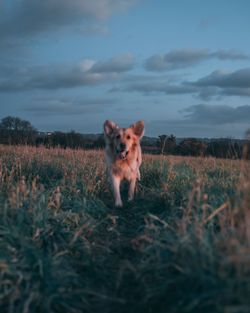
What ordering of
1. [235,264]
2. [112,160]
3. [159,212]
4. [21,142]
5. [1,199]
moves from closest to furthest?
[235,264] → [1,199] → [159,212] → [112,160] → [21,142]

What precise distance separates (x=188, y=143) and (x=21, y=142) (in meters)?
6.30

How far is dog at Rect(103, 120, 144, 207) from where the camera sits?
7.30m

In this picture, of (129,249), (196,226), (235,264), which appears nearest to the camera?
(235,264)

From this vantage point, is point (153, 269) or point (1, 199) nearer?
point (153, 269)

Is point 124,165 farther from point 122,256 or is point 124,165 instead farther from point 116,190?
point 122,256

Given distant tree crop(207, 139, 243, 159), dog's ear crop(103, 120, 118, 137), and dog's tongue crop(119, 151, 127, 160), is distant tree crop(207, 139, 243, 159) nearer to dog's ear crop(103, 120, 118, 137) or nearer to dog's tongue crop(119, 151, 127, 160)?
dog's tongue crop(119, 151, 127, 160)

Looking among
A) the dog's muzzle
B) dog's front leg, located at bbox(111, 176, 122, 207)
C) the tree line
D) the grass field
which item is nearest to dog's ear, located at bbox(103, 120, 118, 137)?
the dog's muzzle

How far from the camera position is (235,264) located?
3.04m

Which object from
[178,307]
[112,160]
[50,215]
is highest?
[112,160]

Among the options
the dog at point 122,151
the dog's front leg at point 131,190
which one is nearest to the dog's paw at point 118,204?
the dog's front leg at point 131,190

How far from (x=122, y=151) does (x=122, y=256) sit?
3.19 metres

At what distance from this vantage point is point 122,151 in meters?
7.46

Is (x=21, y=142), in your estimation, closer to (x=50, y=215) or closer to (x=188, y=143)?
(x=188, y=143)

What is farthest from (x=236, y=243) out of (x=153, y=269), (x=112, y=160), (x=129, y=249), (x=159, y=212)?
(x=112, y=160)
